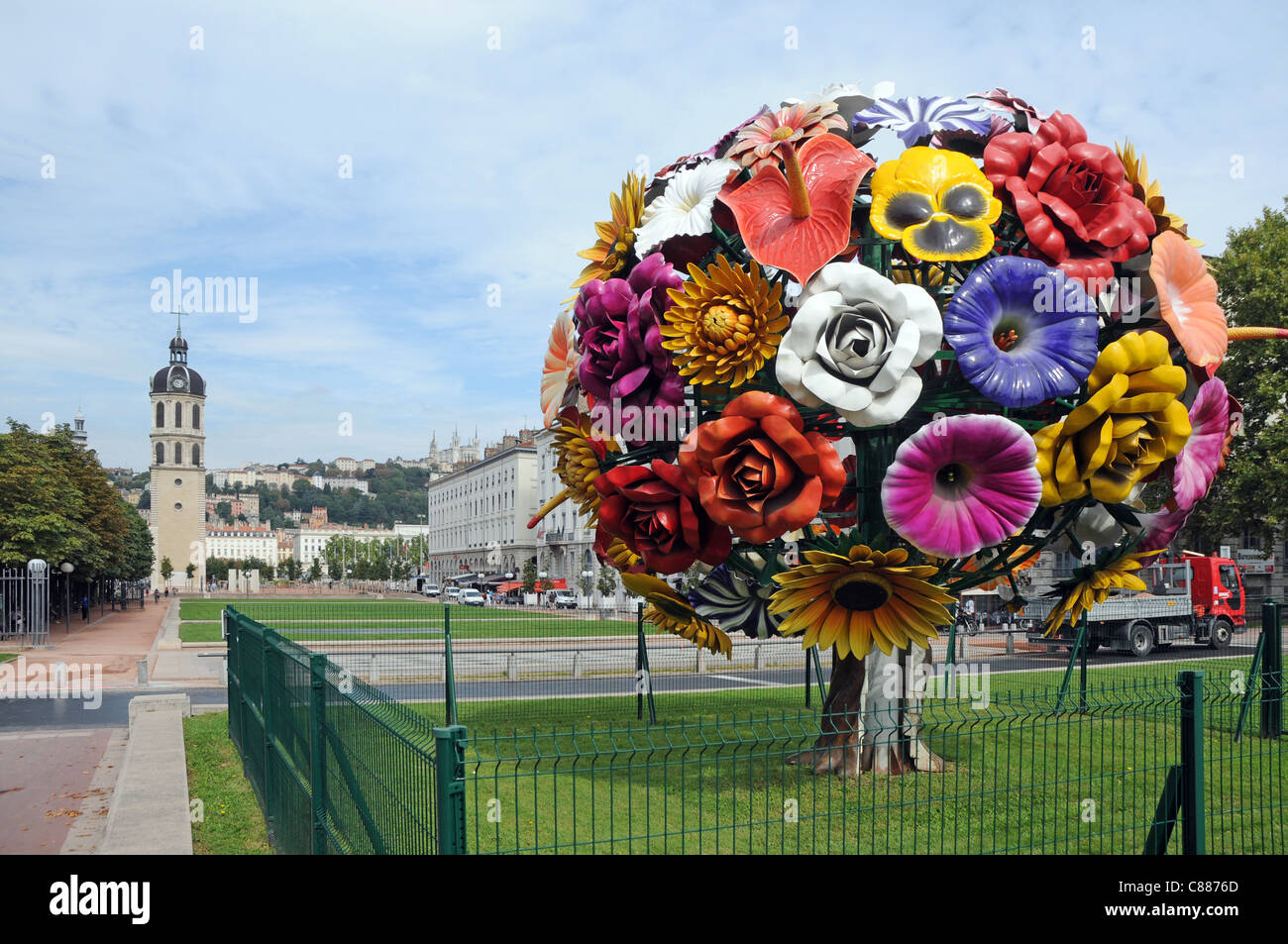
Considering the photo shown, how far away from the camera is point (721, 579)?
40.3 ft

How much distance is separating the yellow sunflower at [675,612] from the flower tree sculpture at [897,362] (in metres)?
0.03

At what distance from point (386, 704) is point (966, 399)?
5761 millimetres

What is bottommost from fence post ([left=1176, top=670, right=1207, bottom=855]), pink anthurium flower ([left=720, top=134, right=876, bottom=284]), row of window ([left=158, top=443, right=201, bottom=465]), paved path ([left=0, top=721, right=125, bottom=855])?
paved path ([left=0, top=721, right=125, bottom=855])

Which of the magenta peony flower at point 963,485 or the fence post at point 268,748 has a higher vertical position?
the magenta peony flower at point 963,485

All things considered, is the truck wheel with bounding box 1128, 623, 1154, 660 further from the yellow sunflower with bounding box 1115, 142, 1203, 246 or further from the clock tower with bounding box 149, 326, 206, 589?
the clock tower with bounding box 149, 326, 206, 589

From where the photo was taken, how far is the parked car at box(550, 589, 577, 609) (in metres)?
54.9

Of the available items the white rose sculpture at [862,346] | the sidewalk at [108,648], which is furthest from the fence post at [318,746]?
the sidewalk at [108,648]

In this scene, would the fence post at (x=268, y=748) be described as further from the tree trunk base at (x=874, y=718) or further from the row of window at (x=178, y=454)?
the row of window at (x=178, y=454)

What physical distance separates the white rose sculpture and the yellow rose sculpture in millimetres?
1460

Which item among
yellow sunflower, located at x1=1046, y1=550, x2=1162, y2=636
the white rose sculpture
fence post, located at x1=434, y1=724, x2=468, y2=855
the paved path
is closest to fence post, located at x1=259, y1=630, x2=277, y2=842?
the paved path

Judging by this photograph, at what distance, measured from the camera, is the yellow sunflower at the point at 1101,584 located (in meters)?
10.5

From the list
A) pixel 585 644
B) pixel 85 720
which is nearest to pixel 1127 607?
pixel 585 644

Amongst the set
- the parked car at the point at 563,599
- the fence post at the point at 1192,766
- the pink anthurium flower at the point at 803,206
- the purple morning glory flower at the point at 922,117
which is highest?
the purple morning glory flower at the point at 922,117

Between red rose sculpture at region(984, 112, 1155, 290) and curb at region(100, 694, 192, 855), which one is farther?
red rose sculpture at region(984, 112, 1155, 290)
